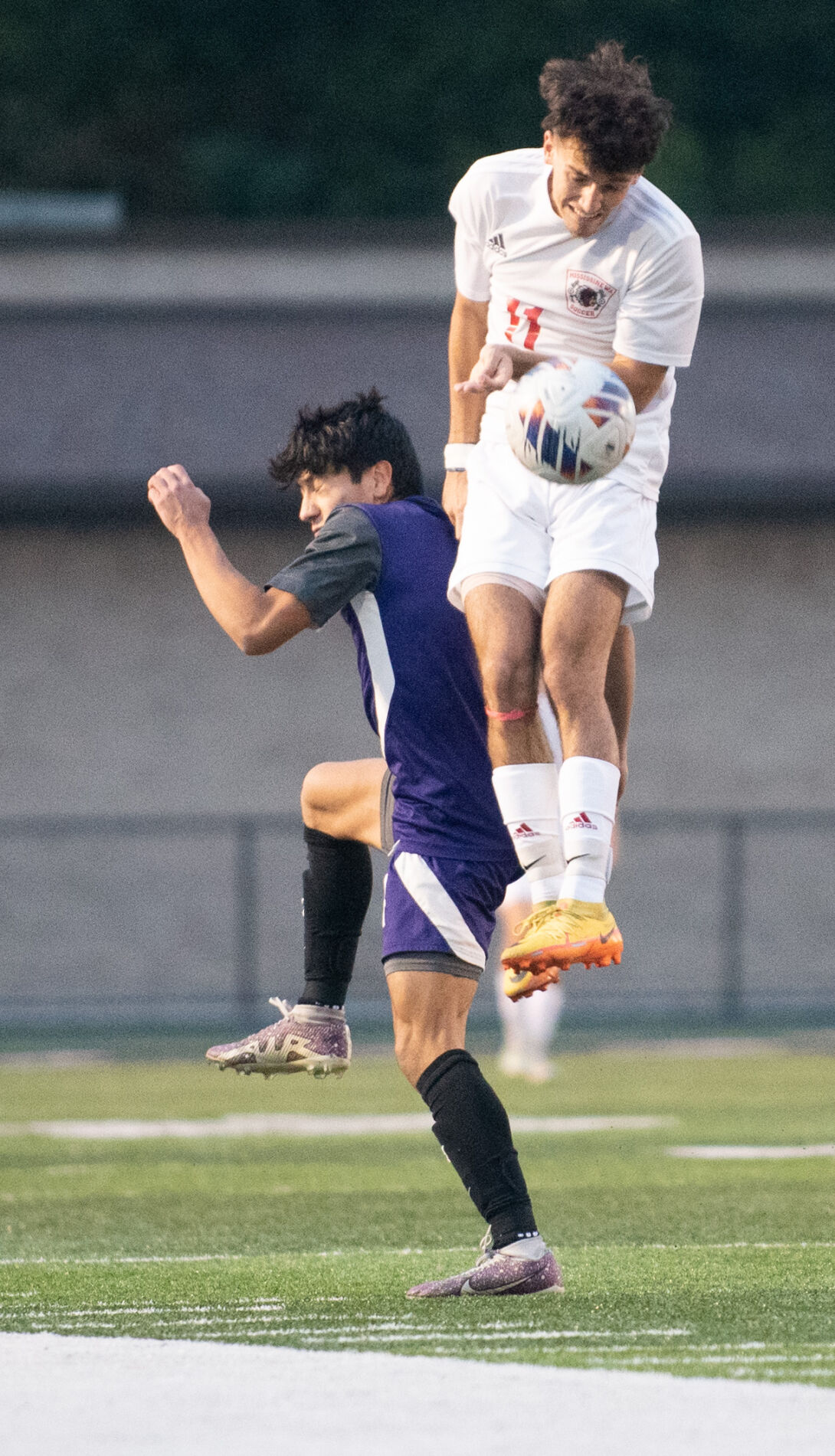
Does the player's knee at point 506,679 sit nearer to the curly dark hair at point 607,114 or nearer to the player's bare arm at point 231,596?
the player's bare arm at point 231,596

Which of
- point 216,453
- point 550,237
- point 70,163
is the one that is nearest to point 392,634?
point 550,237

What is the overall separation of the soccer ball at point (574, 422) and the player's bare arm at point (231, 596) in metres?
0.70

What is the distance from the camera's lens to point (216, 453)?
22750 mm

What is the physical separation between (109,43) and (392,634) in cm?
4149

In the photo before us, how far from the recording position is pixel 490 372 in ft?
21.9

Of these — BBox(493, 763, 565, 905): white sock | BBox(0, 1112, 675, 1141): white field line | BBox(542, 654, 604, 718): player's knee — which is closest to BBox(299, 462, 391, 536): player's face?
BBox(542, 654, 604, 718): player's knee

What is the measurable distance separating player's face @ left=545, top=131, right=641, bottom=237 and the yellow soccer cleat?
166 cm

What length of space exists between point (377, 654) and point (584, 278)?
1087 millimetres

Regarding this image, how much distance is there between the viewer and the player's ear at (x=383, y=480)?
280 inches

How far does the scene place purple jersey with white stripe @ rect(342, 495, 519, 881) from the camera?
22.4ft

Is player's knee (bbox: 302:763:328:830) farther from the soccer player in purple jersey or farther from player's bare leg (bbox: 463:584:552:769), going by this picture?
player's bare leg (bbox: 463:584:552:769)

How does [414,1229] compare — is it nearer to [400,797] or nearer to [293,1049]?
[293,1049]

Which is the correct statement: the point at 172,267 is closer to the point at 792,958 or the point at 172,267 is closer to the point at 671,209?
the point at 792,958

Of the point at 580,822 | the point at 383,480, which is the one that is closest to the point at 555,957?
the point at 580,822
